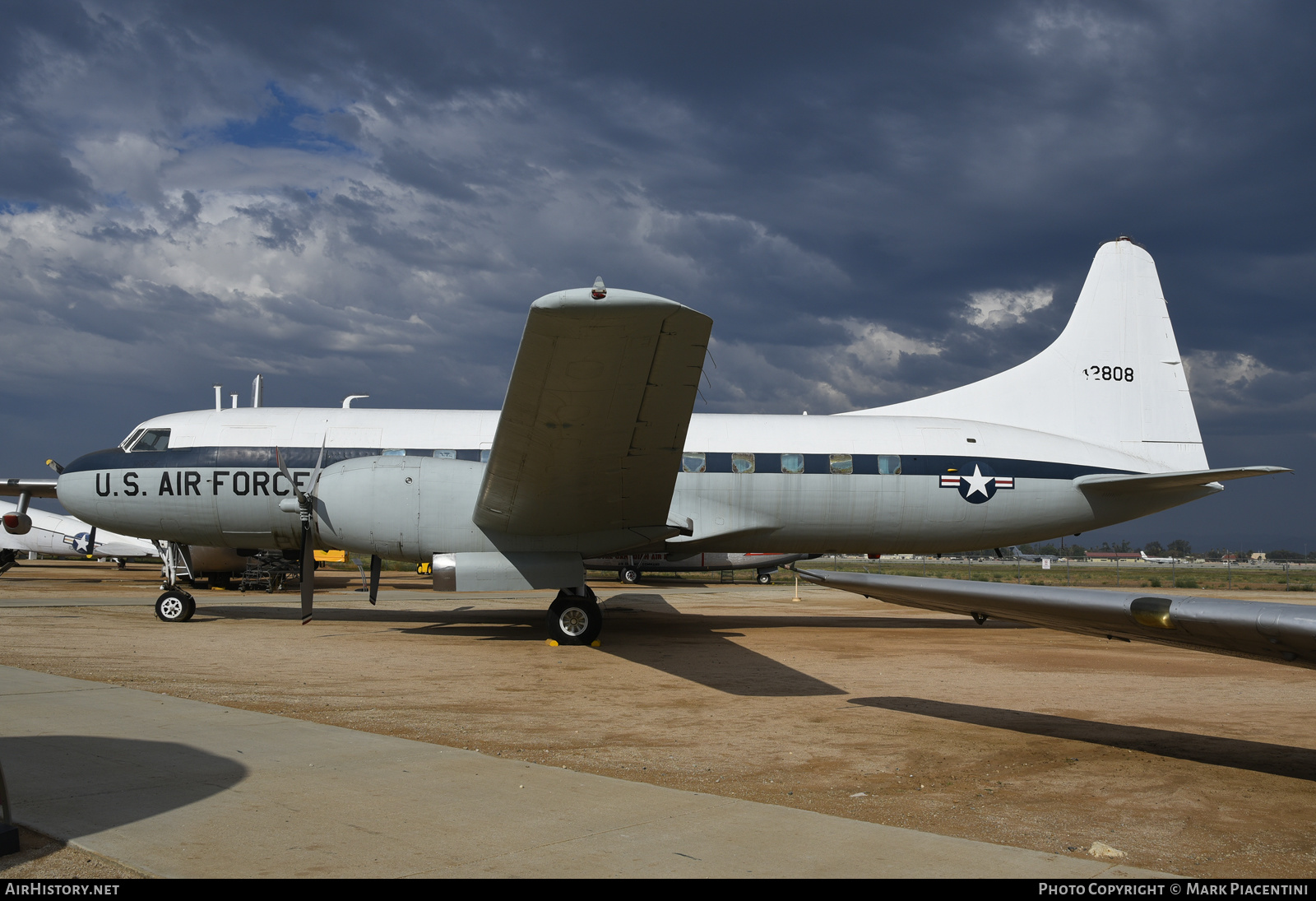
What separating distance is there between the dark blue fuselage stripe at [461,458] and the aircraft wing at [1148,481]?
10.7 inches

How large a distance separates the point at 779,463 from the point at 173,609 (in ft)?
38.3

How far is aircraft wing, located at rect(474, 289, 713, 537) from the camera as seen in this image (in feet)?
24.0

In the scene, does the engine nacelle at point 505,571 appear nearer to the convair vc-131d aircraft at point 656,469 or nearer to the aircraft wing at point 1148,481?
the convair vc-131d aircraft at point 656,469

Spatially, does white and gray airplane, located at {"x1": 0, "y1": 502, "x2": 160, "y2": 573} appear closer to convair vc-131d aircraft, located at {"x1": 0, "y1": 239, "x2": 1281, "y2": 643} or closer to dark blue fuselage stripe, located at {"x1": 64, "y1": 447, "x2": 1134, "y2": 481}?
dark blue fuselage stripe, located at {"x1": 64, "y1": 447, "x2": 1134, "y2": 481}

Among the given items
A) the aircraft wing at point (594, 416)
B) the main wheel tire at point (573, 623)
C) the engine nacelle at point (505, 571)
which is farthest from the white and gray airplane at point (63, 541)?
the aircraft wing at point (594, 416)

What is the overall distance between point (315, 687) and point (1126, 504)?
1479 cm

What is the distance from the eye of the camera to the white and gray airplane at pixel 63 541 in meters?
31.5

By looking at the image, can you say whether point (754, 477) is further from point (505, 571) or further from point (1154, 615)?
point (1154, 615)

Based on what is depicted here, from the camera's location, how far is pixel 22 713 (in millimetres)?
6648

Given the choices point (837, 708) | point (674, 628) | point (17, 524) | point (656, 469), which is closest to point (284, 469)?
point (656, 469)

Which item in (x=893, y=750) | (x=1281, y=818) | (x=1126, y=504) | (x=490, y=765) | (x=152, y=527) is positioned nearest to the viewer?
(x=1281, y=818)

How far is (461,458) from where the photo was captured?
578 inches
